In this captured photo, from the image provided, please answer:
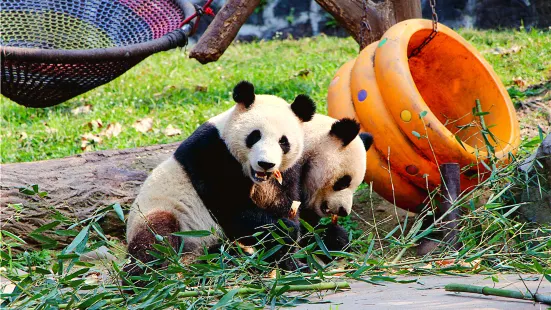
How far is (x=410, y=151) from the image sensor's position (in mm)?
4496

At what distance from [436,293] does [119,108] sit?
16.3ft

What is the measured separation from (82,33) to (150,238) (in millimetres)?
1809

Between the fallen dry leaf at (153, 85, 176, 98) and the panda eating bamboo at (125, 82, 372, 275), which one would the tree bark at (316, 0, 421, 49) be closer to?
the panda eating bamboo at (125, 82, 372, 275)

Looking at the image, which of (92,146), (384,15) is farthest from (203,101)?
(384,15)

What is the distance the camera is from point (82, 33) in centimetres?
470

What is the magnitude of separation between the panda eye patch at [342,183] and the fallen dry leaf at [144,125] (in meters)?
2.79

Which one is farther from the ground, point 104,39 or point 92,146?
point 104,39

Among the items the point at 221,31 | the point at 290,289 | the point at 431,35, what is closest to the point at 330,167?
the point at 290,289

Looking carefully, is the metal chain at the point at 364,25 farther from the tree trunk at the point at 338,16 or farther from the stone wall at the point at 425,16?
the stone wall at the point at 425,16

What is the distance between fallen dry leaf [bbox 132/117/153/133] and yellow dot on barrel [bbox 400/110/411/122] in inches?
110

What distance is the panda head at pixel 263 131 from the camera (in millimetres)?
3467

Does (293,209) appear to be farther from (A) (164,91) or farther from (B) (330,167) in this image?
(A) (164,91)

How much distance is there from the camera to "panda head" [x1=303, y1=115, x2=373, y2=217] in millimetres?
4094

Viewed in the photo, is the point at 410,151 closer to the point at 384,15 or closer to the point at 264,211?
the point at 264,211
